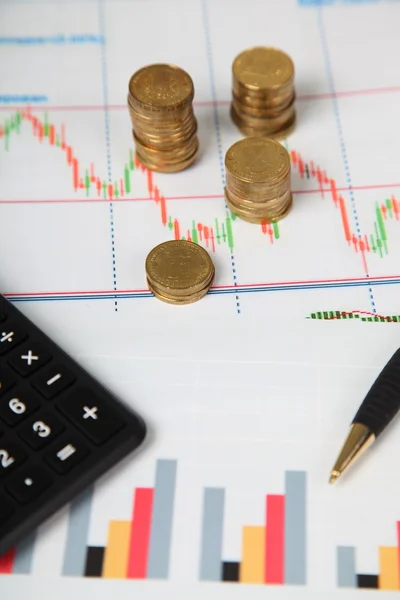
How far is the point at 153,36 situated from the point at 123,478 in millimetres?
520

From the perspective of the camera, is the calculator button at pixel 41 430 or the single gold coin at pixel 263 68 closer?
the calculator button at pixel 41 430

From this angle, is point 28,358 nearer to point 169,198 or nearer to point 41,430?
point 41,430

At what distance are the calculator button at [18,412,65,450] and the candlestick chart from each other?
221 mm

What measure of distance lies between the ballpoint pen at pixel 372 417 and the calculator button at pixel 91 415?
0.17 m

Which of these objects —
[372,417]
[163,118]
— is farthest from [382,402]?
[163,118]

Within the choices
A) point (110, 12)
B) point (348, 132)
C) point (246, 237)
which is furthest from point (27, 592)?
point (110, 12)

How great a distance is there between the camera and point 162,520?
625mm

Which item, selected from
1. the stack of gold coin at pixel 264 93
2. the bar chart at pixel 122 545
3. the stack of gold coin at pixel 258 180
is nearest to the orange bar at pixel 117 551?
the bar chart at pixel 122 545

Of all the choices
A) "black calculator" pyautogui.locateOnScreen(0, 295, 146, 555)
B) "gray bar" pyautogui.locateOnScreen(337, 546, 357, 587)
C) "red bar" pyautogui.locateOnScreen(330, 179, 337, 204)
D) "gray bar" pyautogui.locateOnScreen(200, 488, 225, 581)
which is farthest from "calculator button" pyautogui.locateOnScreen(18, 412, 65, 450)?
"red bar" pyautogui.locateOnScreen(330, 179, 337, 204)

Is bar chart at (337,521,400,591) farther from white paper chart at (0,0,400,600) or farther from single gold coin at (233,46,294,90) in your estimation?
single gold coin at (233,46,294,90)

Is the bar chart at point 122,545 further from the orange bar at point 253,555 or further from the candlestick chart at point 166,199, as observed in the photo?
the candlestick chart at point 166,199

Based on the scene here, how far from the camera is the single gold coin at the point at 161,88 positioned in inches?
30.4

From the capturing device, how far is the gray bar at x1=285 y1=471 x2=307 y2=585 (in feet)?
1.99

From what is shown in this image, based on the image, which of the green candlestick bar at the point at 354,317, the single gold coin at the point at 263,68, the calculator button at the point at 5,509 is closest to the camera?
the calculator button at the point at 5,509
